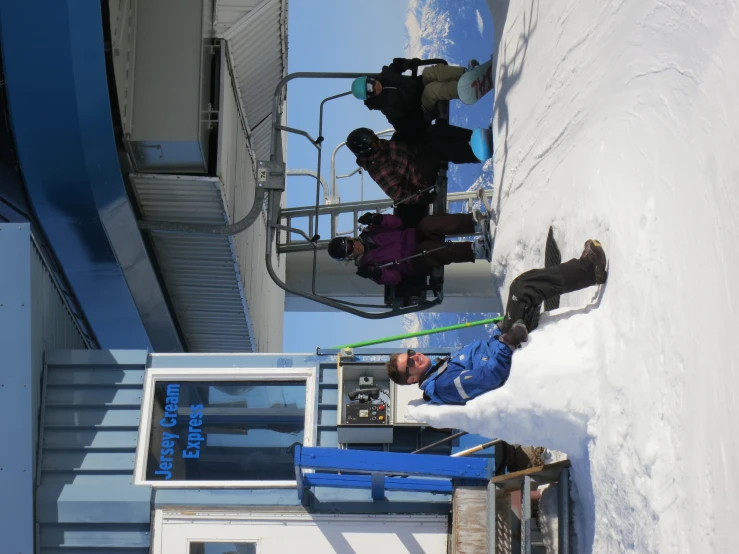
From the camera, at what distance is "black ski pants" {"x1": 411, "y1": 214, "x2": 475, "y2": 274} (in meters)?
8.16

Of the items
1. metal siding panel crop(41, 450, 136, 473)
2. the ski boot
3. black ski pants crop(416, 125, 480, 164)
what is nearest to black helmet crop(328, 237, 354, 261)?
black ski pants crop(416, 125, 480, 164)

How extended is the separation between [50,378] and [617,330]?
526cm

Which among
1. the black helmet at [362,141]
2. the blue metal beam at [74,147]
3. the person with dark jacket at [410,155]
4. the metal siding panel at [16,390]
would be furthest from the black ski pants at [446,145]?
the metal siding panel at [16,390]

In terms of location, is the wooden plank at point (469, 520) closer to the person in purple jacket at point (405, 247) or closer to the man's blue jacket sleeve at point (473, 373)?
the man's blue jacket sleeve at point (473, 373)

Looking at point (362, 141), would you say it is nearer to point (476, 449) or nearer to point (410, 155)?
point (410, 155)

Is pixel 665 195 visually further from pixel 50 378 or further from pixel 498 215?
pixel 50 378

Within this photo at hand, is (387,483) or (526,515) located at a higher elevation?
(387,483)

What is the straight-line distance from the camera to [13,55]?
7.94 meters

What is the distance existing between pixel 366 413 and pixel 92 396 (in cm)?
239

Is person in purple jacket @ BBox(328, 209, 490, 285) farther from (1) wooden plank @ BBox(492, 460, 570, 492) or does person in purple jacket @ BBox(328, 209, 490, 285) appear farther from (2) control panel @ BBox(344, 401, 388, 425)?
(1) wooden plank @ BBox(492, 460, 570, 492)

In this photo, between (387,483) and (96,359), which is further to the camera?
(96,359)

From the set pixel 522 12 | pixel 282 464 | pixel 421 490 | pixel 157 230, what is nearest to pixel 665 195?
pixel 522 12

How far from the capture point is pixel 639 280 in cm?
440

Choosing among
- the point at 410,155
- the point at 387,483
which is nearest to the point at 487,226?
the point at 410,155
